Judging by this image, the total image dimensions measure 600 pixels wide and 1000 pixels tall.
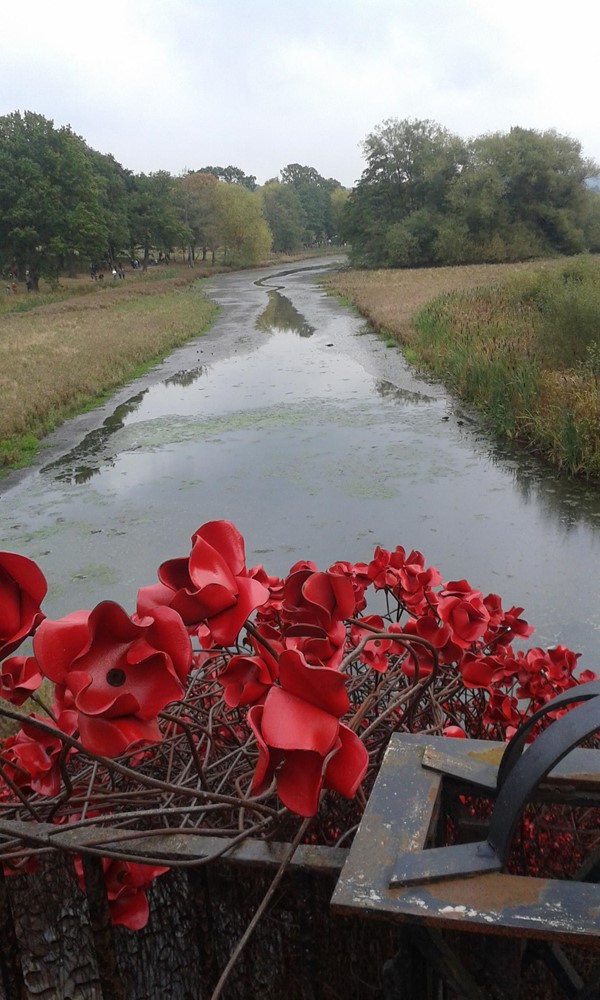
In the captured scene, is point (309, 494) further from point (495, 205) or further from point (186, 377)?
point (495, 205)

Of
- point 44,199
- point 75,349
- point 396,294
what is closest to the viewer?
point 75,349

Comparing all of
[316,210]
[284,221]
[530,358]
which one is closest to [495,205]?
[530,358]

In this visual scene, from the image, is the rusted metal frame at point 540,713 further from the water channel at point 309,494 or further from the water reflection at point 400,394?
the water reflection at point 400,394

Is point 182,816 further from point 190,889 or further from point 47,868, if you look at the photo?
point 47,868

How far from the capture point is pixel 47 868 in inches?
51.0

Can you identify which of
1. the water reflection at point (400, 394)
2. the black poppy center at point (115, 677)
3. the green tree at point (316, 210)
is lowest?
the water reflection at point (400, 394)

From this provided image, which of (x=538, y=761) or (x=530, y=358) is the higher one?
(x=538, y=761)

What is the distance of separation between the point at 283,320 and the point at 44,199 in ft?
105

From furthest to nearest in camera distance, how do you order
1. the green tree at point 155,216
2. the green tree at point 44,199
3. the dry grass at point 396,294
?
the green tree at point 155,216, the green tree at point 44,199, the dry grass at point 396,294

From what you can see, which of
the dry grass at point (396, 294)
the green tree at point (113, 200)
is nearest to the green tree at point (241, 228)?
the green tree at point (113, 200)

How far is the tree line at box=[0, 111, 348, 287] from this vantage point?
49594 millimetres

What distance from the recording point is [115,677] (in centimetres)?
81

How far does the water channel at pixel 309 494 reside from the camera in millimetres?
5676

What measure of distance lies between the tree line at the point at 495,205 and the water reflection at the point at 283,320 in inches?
739
